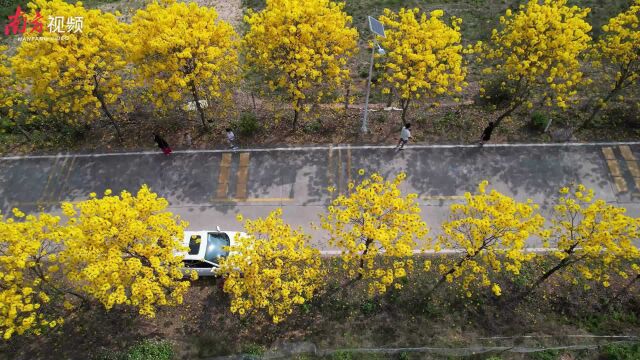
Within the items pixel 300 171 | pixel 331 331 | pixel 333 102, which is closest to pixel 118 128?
pixel 300 171

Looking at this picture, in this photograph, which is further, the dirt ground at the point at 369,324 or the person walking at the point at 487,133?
the person walking at the point at 487,133

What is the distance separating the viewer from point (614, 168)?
20969 mm

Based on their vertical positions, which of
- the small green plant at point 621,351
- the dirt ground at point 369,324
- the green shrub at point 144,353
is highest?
the dirt ground at point 369,324

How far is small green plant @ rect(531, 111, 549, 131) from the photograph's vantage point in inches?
874

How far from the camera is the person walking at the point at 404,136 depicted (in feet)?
68.1

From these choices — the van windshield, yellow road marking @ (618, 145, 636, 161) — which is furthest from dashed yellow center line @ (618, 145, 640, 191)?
the van windshield

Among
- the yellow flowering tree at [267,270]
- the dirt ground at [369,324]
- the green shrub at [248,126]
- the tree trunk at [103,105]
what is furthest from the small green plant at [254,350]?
the tree trunk at [103,105]

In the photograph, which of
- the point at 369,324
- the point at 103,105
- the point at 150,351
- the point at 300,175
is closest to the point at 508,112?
the point at 300,175

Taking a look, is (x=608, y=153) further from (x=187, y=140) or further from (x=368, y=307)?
(x=187, y=140)

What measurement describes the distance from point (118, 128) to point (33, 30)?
5.96 m

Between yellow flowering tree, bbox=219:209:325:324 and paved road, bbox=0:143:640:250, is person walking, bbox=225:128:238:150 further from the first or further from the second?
yellow flowering tree, bbox=219:209:325:324

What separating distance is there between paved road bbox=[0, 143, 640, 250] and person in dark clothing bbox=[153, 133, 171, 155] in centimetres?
36

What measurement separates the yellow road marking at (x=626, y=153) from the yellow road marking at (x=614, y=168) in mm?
650

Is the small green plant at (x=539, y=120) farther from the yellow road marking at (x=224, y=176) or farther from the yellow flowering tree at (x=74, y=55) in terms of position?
the yellow flowering tree at (x=74, y=55)
